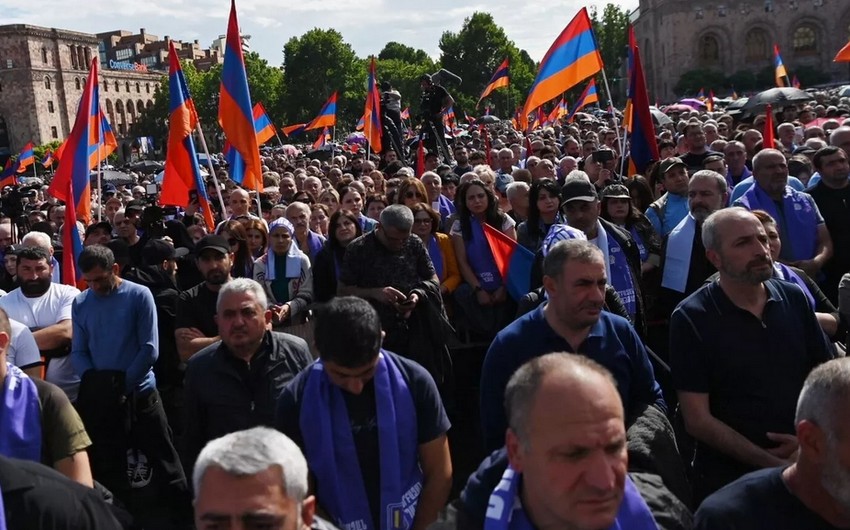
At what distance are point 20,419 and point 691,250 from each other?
11.8 feet

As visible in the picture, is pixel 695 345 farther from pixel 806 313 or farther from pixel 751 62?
pixel 751 62

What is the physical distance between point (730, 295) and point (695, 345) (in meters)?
0.27

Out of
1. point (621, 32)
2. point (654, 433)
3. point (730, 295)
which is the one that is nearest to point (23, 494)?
point (654, 433)

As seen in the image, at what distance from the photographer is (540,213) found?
Answer: 574cm

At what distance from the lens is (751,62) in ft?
245

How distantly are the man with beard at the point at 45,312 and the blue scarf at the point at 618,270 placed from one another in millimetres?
3258

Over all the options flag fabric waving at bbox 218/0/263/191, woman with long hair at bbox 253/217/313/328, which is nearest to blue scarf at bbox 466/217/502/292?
woman with long hair at bbox 253/217/313/328

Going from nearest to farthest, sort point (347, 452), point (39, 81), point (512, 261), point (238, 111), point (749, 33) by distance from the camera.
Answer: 1. point (347, 452)
2. point (512, 261)
3. point (238, 111)
4. point (749, 33)
5. point (39, 81)

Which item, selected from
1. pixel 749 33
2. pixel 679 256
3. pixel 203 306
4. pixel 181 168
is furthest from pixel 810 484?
pixel 749 33

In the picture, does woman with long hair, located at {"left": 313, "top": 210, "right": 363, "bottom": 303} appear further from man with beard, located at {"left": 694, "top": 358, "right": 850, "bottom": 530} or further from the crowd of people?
man with beard, located at {"left": 694, "top": 358, "right": 850, "bottom": 530}

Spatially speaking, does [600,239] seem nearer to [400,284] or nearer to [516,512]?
[400,284]

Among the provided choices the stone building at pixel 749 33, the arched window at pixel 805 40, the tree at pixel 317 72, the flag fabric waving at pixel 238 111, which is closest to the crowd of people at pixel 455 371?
the flag fabric waving at pixel 238 111

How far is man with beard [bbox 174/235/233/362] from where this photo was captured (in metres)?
4.80

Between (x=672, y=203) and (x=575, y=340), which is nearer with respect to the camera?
(x=575, y=340)
